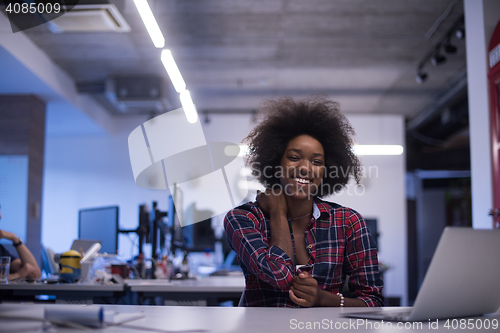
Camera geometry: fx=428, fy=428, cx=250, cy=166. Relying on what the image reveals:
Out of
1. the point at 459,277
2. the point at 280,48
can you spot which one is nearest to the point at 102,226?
the point at 459,277

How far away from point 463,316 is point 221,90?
5742mm

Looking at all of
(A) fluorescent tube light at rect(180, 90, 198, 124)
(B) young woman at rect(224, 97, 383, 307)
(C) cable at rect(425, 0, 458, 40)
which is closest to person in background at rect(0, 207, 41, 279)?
(B) young woman at rect(224, 97, 383, 307)

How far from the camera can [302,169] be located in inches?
67.2

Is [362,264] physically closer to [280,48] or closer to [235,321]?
[235,321]

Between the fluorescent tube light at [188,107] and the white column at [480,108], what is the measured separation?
341 cm

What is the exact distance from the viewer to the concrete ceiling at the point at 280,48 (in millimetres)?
4234

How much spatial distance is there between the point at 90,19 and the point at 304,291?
3441 mm

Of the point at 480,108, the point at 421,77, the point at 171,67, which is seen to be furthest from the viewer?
the point at 421,77

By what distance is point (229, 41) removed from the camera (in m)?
4.93

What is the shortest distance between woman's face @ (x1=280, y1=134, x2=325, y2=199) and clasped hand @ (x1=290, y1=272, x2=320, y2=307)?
1.38ft

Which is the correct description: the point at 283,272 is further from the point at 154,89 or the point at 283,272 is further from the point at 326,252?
the point at 154,89

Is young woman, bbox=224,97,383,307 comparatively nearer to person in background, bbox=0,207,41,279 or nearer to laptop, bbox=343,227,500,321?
laptop, bbox=343,227,500,321

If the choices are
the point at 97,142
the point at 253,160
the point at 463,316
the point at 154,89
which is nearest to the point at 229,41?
the point at 154,89

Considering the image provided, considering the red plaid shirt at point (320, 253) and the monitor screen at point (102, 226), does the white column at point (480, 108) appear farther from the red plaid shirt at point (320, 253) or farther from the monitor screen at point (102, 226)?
the monitor screen at point (102, 226)
